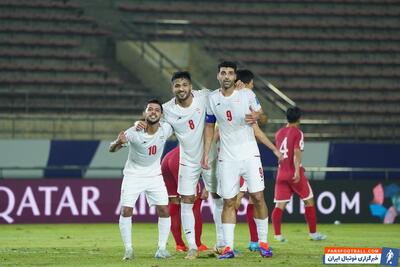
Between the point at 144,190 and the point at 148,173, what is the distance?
0.70ft

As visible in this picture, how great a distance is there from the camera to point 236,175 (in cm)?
1419

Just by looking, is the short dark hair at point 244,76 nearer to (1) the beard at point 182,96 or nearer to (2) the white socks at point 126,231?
(1) the beard at point 182,96

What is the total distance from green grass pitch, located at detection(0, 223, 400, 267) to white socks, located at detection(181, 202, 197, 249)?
232mm

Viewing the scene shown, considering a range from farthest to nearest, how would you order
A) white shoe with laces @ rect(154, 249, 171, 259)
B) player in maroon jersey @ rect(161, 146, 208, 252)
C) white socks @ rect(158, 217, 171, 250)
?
player in maroon jersey @ rect(161, 146, 208, 252)
white socks @ rect(158, 217, 171, 250)
white shoe with laces @ rect(154, 249, 171, 259)

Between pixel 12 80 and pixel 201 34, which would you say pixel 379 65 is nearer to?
pixel 201 34

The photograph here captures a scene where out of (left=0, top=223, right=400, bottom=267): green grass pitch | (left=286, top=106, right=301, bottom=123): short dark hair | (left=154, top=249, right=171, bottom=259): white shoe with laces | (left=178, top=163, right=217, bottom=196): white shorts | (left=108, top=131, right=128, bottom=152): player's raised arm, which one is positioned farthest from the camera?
(left=286, top=106, right=301, bottom=123): short dark hair

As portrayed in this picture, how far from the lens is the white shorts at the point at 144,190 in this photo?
14.1m

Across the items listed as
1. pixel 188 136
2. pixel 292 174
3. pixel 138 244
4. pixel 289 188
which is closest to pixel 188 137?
pixel 188 136

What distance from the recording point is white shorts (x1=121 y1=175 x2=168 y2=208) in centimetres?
1411

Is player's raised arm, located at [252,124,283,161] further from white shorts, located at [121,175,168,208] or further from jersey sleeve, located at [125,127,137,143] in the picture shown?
jersey sleeve, located at [125,127,137,143]

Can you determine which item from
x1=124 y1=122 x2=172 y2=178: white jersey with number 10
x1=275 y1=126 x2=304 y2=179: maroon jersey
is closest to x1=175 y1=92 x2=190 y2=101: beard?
x1=124 y1=122 x2=172 y2=178: white jersey with number 10

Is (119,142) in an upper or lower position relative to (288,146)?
upper

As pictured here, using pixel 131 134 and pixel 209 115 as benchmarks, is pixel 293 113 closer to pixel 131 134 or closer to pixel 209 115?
pixel 209 115

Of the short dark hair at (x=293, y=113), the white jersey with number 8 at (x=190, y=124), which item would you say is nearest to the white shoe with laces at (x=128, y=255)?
the white jersey with number 8 at (x=190, y=124)
